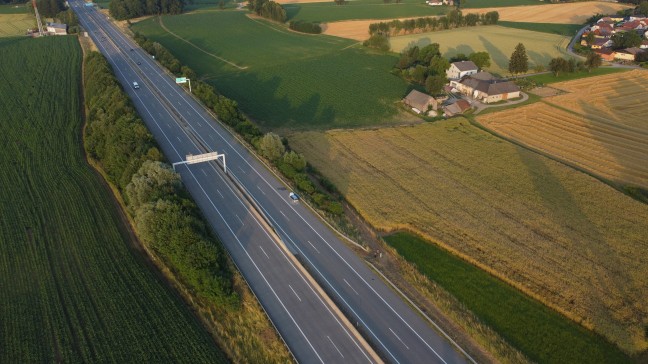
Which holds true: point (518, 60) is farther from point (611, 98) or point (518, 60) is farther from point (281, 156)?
point (281, 156)

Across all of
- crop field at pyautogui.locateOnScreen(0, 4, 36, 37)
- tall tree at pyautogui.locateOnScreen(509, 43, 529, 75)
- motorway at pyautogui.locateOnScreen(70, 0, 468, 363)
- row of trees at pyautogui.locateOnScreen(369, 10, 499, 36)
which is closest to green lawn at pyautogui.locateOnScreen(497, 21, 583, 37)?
row of trees at pyautogui.locateOnScreen(369, 10, 499, 36)

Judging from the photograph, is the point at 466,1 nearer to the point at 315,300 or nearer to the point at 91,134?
the point at 91,134

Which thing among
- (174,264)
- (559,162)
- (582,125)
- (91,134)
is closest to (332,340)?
(174,264)

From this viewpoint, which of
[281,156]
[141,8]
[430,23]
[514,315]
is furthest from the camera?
[141,8]

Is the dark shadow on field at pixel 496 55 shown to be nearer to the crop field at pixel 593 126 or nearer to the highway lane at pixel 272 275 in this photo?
the crop field at pixel 593 126

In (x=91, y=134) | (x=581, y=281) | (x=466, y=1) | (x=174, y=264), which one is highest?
(x=466, y=1)

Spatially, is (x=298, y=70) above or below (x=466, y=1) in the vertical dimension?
below

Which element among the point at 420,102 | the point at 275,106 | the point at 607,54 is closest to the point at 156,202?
the point at 275,106
